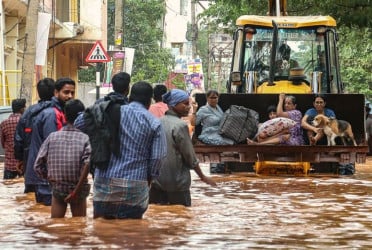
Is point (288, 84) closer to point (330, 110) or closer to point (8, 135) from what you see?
point (330, 110)

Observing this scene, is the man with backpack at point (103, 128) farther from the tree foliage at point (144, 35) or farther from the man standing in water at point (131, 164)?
the tree foliage at point (144, 35)

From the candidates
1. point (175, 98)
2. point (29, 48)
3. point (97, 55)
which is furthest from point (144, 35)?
point (175, 98)

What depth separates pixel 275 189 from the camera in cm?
1420

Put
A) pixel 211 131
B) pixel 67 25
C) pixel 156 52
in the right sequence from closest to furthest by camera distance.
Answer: pixel 211 131, pixel 67 25, pixel 156 52

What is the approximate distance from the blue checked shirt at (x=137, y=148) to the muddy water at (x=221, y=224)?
0.46 metres

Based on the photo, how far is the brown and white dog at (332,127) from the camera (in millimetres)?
16500

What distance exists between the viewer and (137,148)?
7926 mm

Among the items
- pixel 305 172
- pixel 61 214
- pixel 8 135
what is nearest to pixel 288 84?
pixel 305 172

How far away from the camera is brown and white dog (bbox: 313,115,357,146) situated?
16.5 meters

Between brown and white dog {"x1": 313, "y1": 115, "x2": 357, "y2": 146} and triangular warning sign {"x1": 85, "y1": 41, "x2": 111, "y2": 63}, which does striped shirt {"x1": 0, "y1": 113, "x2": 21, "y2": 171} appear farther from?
triangular warning sign {"x1": 85, "y1": 41, "x2": 111, "y2": 63}

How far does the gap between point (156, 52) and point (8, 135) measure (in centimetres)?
4039

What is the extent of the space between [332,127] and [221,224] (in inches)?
292

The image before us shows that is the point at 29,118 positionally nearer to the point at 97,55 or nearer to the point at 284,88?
the point at 284,88

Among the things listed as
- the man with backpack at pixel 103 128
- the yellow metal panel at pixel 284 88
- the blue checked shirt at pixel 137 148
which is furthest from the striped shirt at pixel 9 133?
the blue checked shirt at pixel 137 148
